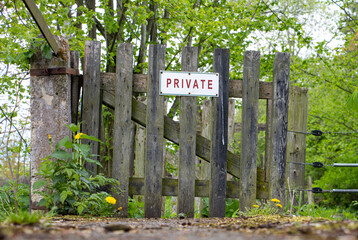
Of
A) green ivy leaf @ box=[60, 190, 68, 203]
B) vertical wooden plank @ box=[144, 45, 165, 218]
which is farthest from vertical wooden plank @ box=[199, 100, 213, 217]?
green ivy leaf @ box=[60, 190, 68, 203]

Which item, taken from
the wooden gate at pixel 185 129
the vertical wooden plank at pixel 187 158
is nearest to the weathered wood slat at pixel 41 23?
the wooden gate at pixel 185 129

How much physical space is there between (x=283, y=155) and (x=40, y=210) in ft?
10.0

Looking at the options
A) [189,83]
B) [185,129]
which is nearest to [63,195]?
[185,129]

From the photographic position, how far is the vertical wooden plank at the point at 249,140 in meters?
5.29

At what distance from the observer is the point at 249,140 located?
17.4 ft

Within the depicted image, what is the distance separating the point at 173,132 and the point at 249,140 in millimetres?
967

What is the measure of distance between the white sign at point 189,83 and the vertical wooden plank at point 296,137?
3.51 ft

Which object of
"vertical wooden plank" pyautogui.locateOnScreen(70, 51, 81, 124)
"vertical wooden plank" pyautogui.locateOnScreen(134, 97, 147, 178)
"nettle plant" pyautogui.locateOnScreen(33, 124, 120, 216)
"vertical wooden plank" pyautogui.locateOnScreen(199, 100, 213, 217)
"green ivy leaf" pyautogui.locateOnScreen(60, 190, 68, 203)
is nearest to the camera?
"green ivy leaf" pyautogui.locateOnScreen(60, 190, 68, 203)

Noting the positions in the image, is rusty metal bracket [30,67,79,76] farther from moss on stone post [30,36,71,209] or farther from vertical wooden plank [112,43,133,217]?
vertical wooden plank [112,43,133,217]

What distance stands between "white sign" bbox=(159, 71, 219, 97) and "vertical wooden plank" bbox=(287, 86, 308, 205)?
3.51ft

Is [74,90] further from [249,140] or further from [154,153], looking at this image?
[249,140]

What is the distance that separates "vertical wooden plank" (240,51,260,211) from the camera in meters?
5.29

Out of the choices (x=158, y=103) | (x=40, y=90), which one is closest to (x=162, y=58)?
(x=158, y=103)

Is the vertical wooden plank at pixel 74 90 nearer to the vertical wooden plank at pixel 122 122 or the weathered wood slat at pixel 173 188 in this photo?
the vertical wooden plank at pixel 122 122
